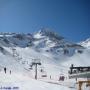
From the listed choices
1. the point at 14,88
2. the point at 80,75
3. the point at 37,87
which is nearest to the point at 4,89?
the point at 14,88

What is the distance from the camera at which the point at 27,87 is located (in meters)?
38.0

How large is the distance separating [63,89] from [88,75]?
20.2 m

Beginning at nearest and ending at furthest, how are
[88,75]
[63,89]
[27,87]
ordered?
[88,75] → [27,87] → [63,89]

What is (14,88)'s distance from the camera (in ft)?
120

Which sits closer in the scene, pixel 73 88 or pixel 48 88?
pixel 48 88

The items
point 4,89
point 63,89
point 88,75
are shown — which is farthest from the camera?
point 63,89

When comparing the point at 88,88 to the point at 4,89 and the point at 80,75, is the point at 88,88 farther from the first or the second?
the point at 80,75

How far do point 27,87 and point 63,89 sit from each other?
604 centimetres

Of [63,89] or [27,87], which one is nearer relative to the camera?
[27,87]

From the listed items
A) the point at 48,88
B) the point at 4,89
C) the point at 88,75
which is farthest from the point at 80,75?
the point at 48,88

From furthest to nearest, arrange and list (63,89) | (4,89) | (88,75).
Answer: (63,89) → (4,89) → (88,75)

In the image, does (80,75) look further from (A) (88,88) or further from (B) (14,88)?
(A) (88,88)

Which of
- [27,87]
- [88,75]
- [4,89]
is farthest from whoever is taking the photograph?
[27,87]

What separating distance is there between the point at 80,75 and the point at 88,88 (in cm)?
2051
